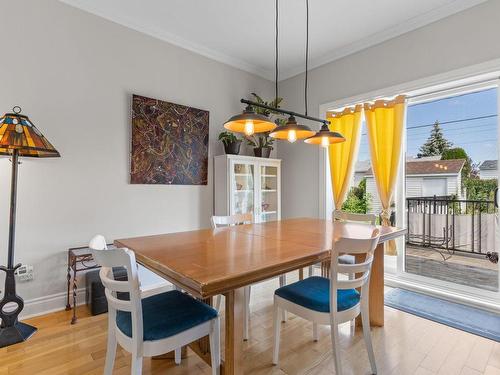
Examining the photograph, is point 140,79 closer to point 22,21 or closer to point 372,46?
point 22,21

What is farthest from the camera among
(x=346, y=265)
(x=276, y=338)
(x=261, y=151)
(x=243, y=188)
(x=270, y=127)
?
(x=261, y=151)

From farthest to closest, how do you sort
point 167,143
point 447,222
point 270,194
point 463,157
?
point 270,194 → point 167,143 → point 447,222 → point 463,157

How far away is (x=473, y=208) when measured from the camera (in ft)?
8.99

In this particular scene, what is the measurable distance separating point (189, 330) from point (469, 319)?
2.44 m

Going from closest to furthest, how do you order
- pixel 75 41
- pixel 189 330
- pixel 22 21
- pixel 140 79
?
1. pixel 189 330
2. pixel 22 21
3. pixel 75 41
4. pixel 140 79

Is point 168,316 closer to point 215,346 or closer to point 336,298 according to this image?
point 215,346

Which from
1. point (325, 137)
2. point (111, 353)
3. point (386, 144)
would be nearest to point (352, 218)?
point (325, 137)

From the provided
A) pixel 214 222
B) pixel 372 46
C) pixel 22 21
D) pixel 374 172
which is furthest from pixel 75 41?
pixel 374 172

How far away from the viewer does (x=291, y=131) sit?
201 centimetres

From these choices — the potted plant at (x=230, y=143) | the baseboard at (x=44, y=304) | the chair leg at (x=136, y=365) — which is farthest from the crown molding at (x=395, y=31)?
the baseboard at (x=44, y=304)

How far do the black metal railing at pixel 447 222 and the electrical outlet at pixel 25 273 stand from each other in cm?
383

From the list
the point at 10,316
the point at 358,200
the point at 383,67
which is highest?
the point at 383,67

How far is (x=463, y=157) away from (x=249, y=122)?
7.83 feet

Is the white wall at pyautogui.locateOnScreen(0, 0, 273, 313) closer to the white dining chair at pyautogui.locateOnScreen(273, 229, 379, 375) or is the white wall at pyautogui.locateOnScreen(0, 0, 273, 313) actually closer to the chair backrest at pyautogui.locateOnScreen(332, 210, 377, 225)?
the chair backrest at pyautogui.locateOnScreen(332, 210, 377, 225)
